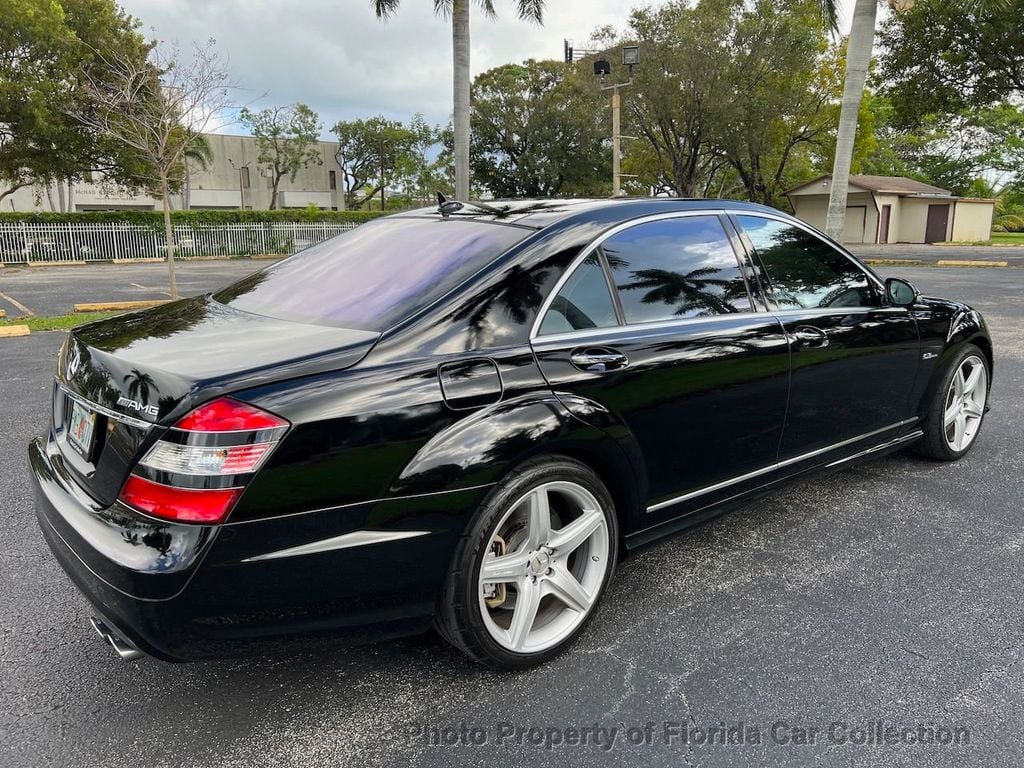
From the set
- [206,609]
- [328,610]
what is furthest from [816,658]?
[206,609]

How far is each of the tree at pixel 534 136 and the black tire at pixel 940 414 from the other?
37424 mm

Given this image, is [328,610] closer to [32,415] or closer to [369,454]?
[369,454]

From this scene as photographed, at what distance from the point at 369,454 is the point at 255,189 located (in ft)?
190

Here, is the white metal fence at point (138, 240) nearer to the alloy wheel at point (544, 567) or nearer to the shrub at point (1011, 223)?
the alloy wheel at point (544, 567)

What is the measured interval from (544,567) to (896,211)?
45.2 metres

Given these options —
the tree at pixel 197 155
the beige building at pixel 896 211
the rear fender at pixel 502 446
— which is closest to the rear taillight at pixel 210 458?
the rear fender at pixel 502 446

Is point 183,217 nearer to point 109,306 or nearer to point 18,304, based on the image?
point 18,304

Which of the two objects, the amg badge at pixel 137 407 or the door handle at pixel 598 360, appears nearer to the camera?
the amg badge at pixel 137 407

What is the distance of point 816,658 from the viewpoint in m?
2.63

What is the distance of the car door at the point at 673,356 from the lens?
8.71ft

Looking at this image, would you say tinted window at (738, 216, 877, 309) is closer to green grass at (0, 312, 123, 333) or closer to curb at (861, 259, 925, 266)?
green grass at (0, 312, 123, 333)

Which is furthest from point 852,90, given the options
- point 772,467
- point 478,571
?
point 478,571

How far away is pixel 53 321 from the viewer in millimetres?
10414

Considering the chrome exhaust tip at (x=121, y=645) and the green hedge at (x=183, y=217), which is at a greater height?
the green hedge at (x=183, y=217)
